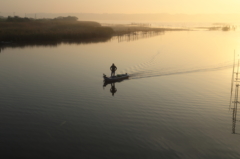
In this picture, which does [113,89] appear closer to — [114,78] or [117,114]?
[114,78]

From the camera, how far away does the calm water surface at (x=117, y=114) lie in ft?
39.6

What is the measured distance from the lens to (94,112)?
54.3ft

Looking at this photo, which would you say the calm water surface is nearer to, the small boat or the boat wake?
the boat wake

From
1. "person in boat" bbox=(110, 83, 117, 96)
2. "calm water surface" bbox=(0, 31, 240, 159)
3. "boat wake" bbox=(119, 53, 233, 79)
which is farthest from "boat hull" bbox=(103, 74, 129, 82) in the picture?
"boat wake" bbox=(119, 53, 233, 79)

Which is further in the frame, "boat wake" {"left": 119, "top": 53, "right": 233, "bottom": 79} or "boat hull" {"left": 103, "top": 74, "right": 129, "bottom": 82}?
"boat wake" {"left": 119, "top": 53, "right": 233, "bottom": 79}

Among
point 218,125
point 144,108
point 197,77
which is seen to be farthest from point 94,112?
point 197,77

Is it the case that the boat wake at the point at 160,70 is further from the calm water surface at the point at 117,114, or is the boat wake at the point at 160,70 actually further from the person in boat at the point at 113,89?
the person in boat at the point at 113,89

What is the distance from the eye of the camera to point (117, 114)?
1628 centimetres

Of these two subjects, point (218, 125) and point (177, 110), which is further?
point (177, 110)

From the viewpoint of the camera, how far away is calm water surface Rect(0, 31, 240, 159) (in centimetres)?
1206

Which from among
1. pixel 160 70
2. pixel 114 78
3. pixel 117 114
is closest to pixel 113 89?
pixel 114 78

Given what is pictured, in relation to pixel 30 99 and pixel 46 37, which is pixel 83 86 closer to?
pixel 30 99

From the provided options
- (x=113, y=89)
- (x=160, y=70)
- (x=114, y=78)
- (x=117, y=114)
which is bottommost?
(x=117, y=114)

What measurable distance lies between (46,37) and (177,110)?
49007 millimetres
